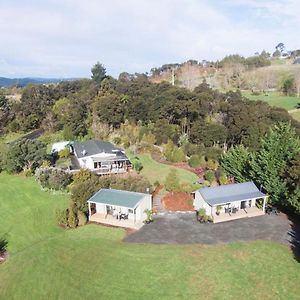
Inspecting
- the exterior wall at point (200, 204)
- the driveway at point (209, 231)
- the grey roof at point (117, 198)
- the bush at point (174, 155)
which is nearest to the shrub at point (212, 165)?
the bush at point (174, 155)

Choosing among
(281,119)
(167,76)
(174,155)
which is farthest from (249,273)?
(167,76)

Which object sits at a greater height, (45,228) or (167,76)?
(167,76)

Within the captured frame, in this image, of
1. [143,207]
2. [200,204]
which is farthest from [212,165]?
[143,207]

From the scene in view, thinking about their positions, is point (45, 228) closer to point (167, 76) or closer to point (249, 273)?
point (249, 273)

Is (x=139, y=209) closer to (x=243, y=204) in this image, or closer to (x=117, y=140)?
(x=243, y=204)

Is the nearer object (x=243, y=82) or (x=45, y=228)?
(x=45, y=228)

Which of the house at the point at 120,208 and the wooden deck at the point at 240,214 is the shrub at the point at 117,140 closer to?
the house at the point at 120,208

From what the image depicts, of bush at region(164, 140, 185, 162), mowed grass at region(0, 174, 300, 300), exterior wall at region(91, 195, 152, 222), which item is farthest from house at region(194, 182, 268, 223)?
bush at region(164, 140, 185, 162)
